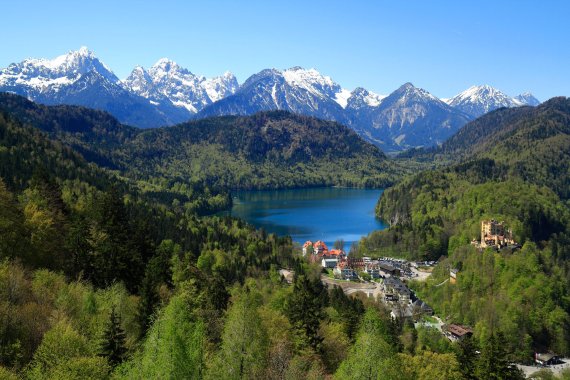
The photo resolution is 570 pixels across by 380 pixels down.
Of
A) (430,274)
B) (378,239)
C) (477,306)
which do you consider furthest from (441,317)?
(378,239)

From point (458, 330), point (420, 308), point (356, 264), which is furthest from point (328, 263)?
point (458, 330)

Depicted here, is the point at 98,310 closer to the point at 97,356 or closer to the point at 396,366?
the point at 97,356

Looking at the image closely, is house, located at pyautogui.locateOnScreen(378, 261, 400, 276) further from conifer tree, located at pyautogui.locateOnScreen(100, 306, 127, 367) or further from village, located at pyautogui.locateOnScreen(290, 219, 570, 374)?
conifer tree, located at pyautogui.locateOnScreen(100, 306, 127, 367)

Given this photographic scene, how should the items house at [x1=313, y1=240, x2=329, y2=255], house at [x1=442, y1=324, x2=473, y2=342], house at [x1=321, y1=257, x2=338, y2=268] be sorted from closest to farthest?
house at [x1=442, y1=324, x2=473, y2=342]
house at [x1=321, y1=257, x2=338, y2=268]
house at [x1=313, y1=240, x2=329, y2=255]

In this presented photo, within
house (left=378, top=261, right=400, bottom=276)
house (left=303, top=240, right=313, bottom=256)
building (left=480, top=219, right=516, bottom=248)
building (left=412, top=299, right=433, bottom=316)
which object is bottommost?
building (left=412, top=299, right=433, bottom=316)

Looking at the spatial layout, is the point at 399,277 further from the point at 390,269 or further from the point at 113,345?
the point at 113,345

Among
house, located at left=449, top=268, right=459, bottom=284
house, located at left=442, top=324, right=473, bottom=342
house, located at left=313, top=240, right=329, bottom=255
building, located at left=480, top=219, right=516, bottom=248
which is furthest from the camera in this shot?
house, located at left=313, top=240, right=329, bottom=255

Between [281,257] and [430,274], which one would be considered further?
[430,274]

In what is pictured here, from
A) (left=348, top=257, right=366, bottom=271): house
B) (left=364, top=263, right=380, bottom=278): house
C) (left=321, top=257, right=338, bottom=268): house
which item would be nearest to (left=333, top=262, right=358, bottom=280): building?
(left=364, top=263, right=380, bottom=278): house

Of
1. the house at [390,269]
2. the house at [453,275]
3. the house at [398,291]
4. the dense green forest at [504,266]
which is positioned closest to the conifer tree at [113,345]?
the dense green forest at [504,266]
